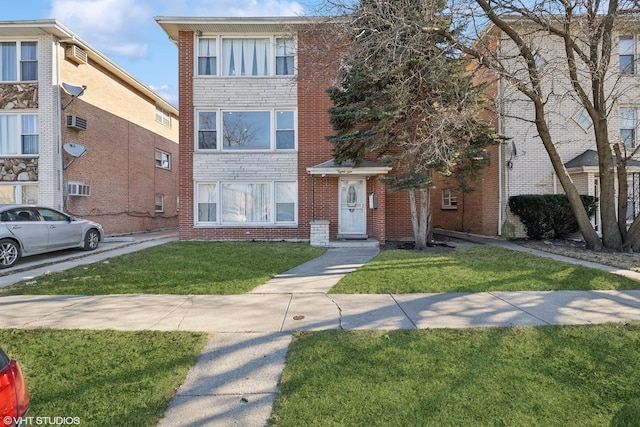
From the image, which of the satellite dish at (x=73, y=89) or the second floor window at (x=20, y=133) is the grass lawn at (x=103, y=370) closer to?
the satellite dish at (x=73, y=89)

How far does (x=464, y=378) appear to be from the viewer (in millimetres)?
2959

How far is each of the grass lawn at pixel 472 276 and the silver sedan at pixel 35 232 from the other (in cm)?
798

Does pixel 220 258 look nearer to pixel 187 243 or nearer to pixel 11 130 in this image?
pixel 187 243

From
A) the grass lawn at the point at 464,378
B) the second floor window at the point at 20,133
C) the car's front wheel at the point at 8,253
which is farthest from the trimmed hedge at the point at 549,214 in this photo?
the second floor window at the point at 20,133

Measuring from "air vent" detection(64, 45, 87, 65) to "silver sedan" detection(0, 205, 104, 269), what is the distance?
23.9 ft

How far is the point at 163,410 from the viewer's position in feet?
8.50

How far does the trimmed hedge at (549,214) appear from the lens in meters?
12.0

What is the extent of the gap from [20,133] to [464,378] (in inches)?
650

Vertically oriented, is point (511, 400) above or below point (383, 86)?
below

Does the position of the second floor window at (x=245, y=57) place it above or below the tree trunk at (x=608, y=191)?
above

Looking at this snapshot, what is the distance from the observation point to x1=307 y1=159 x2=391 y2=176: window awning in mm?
11500

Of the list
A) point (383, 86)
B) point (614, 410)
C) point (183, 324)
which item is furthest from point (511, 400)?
point (383, 86)

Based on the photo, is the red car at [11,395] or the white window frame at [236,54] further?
the white window frame at [236,54]

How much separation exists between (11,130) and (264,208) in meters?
9.93
